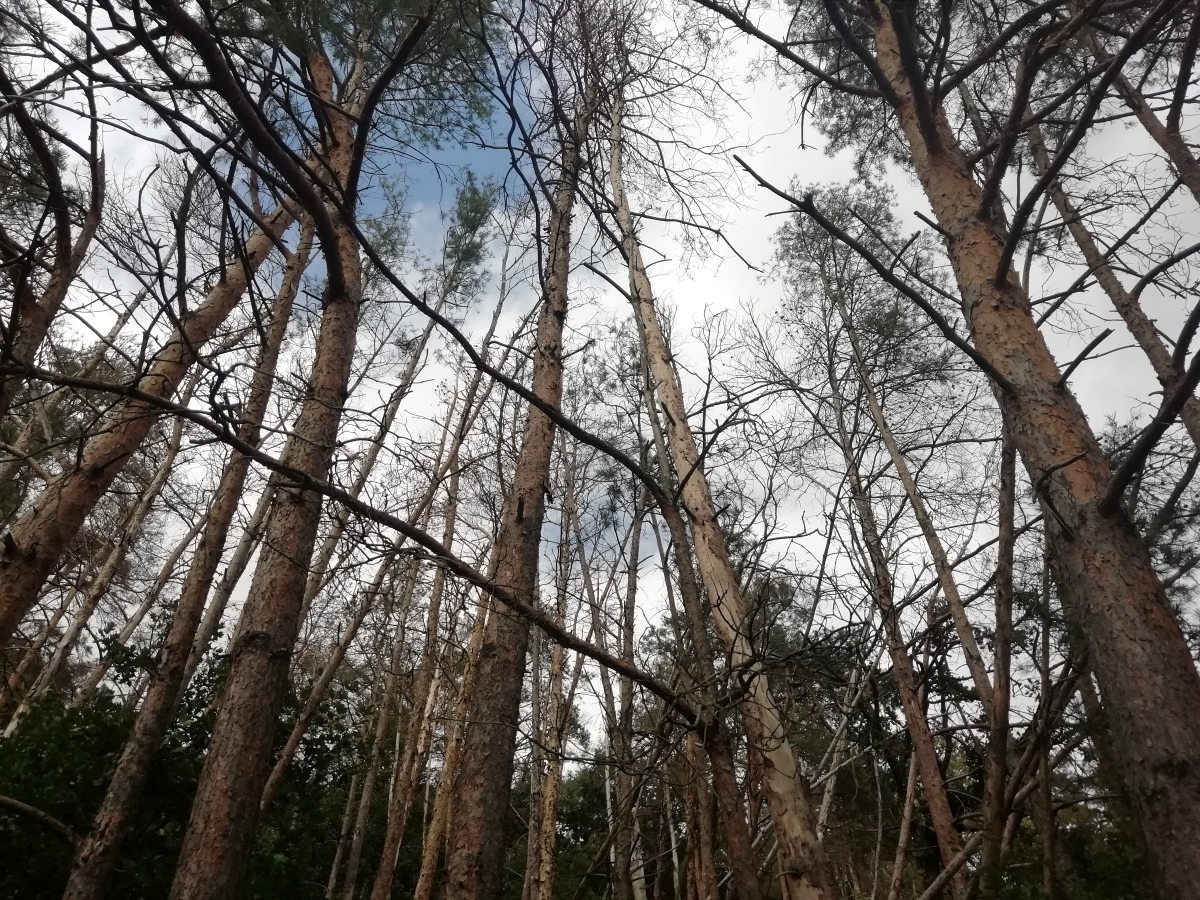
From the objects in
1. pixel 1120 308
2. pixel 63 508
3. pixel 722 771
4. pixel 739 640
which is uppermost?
pixel 1120 308

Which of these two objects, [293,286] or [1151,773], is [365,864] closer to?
[293,286]

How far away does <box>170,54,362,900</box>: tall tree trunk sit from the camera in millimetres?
2623

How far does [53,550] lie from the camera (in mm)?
3469

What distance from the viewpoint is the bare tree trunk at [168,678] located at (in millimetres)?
3527

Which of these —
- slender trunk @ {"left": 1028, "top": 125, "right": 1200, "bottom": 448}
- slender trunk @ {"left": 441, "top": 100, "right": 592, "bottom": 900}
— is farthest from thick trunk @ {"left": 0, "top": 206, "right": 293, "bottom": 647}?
slender trunk @ {"left": 1028, "top": 125, "right": 1200, "bottom": 448}

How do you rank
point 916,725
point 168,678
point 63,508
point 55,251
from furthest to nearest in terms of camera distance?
point 916,725
point 168,678
point 55,251
point 63,508

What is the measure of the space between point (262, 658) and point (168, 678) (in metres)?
2.43

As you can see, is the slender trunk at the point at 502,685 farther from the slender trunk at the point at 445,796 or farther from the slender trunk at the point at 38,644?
the slender trunk at the point at 38,644

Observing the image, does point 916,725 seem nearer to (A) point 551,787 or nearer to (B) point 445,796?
(A) point 551,787

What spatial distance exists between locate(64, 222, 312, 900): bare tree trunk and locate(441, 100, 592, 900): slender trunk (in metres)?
1.36

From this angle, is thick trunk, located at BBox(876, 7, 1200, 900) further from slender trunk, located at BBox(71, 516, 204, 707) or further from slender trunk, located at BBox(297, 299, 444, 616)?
slender trunk, located at BBox(71, 516, 204, 707)

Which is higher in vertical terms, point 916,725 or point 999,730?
point 916,725

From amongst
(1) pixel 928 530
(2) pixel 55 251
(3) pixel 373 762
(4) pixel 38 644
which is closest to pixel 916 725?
(1) pixel 928 530

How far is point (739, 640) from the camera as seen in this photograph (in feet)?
8.57
